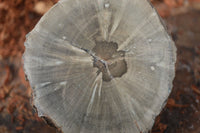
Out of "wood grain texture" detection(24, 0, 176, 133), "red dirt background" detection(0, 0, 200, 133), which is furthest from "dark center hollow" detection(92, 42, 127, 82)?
"red dirt background" detection(0, 0, 200, 133)

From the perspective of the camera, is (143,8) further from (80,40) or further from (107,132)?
(107,132)

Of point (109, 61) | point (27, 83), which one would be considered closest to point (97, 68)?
point (109, 61)

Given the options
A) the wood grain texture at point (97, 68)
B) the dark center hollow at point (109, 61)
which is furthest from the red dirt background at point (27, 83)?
the dark center hollow at point (109, 61)

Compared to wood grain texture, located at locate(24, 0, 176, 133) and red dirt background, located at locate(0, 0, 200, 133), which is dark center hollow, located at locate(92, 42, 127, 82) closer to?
wood grain texture, located at locate(24, 0, 176, 133)

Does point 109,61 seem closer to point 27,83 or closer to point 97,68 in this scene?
point 97,68

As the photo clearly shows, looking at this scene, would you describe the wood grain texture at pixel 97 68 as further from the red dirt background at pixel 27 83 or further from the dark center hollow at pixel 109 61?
the red dirt background at pixel 27 83
